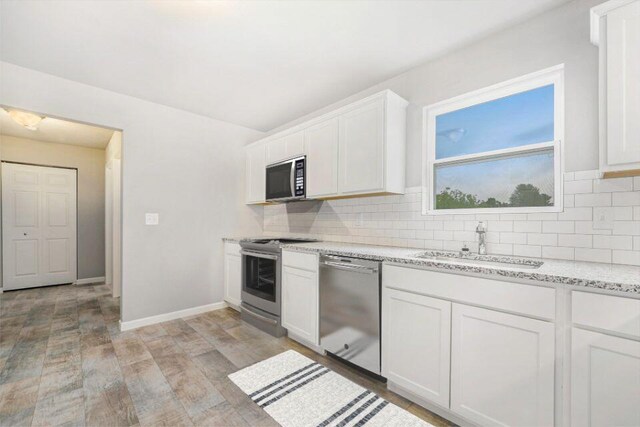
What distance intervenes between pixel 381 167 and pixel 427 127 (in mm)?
570

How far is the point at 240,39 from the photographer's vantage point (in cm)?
215

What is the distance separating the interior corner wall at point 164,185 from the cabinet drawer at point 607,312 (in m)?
3.56

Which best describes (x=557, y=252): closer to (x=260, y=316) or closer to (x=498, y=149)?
(x=498, y=149)

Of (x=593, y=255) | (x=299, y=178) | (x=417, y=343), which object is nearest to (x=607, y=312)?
(x=593, y=255)

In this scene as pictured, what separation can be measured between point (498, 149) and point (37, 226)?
6.74m

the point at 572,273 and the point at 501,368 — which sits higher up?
the point at 572,273

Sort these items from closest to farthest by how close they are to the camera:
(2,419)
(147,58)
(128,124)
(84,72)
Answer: (2,419) < (147,58) < (84,72) < (128,124)

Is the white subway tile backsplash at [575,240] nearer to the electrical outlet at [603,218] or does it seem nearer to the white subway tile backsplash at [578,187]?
the electrical outlet at [603,218]

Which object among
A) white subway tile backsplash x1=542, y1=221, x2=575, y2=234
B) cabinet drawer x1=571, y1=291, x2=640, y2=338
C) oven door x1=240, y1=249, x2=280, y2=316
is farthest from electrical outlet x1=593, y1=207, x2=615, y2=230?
oven door x1=240, y1=249, x2=280, y2=316

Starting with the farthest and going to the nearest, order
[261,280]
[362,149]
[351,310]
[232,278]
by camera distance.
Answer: [232,278]
[261,280]
[362,149]
[351,310]

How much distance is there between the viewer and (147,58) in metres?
2.41

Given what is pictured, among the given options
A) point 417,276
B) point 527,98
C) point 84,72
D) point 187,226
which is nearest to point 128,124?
point 84,72

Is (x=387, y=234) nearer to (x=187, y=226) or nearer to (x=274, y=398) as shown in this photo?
(x=274, y=398)

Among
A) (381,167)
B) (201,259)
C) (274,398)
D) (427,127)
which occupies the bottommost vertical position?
(274,398)
